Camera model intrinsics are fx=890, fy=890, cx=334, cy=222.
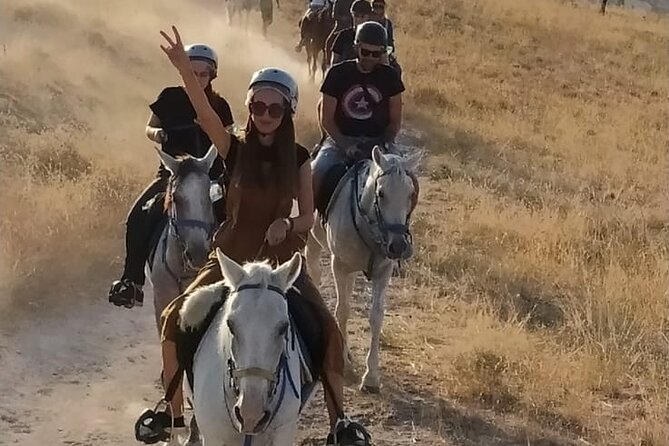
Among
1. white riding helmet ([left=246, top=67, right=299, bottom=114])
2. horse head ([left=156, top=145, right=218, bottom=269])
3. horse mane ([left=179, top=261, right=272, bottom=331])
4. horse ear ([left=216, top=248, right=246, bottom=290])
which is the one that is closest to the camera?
horse ear ([left=216, top=248, right=246, bottom=290])

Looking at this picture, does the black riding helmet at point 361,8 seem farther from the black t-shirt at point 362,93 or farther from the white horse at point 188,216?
the white horse at point 188,216

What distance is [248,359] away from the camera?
3426mm

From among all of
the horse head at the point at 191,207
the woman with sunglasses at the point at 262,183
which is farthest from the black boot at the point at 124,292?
the woman with sunglasses at the point at 262,183

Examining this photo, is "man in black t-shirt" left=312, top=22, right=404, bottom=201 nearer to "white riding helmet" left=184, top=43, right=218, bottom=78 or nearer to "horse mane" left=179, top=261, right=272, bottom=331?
"white riding helmet" left=184, top=43, right=218, bottom=78

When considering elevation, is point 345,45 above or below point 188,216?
above

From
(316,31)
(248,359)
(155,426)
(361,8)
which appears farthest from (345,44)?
(316,31)

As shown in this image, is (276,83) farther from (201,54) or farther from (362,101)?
(362,101)

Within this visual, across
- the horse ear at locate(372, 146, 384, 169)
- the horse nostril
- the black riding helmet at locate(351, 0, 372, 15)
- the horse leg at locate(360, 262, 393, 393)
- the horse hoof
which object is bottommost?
the horse hoof

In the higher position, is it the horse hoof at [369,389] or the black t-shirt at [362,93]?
the black t-shirt at [362,93]

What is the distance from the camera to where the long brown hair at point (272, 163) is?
4.73 metres

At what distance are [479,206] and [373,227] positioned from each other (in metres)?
6.02

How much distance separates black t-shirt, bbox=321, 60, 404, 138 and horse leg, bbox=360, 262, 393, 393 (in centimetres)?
119

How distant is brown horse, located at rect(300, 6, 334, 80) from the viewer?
19.2m

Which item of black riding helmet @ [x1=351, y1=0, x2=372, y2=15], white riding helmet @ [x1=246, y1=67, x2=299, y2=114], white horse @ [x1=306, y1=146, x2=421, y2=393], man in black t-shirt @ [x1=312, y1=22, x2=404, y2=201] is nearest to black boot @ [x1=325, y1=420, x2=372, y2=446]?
white riding helmet @ [x1=246, y1=67, x2=299, y2=114]
